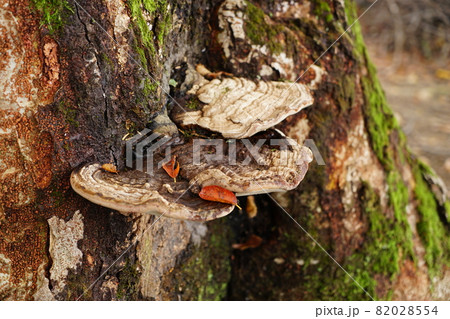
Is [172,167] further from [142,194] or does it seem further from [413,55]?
[413,55]

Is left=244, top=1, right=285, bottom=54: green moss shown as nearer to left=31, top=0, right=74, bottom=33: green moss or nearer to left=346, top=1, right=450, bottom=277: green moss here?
left=346, top=1, right=450, bottom=277: green moss

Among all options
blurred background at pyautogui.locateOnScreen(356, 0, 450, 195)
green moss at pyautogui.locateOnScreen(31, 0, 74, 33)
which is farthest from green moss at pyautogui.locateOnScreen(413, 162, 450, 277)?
blurred background at pyautogui.locateOnScreen(356, 0, 450, 195)

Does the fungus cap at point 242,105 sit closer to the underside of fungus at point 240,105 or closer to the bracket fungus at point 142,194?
the underside of fungus at point 240,105

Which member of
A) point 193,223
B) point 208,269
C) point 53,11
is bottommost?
point 208,269

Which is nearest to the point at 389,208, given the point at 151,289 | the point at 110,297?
the point at 151,289

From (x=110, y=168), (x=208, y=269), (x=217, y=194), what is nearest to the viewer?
(x=217, y=194)

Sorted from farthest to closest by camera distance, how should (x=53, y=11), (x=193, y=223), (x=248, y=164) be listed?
(x=193, y=223)
(x=248, y=164)
(x=53, y=11)

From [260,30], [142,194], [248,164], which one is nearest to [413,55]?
[260,30]
